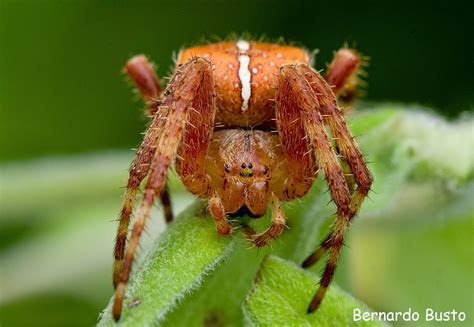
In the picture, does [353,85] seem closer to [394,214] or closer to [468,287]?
[394,214]

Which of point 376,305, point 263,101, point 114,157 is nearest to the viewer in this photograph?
point 263,101

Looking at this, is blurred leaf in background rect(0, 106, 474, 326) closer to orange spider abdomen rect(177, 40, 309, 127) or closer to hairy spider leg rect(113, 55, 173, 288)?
hairy spider leg rect(113, 55, 173, 288)

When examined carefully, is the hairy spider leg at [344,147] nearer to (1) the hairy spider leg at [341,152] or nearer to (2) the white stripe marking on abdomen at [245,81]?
(1) the hairy spider leg at [341,152]

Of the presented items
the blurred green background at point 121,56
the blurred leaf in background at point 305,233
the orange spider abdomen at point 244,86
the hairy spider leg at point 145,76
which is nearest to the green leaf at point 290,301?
the blurred leaf in background at point 305,233

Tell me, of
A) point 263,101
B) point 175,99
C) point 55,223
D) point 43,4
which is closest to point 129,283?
point 175,99

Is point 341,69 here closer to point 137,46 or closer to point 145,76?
point 145,76

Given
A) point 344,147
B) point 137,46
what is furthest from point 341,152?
point 137,46
